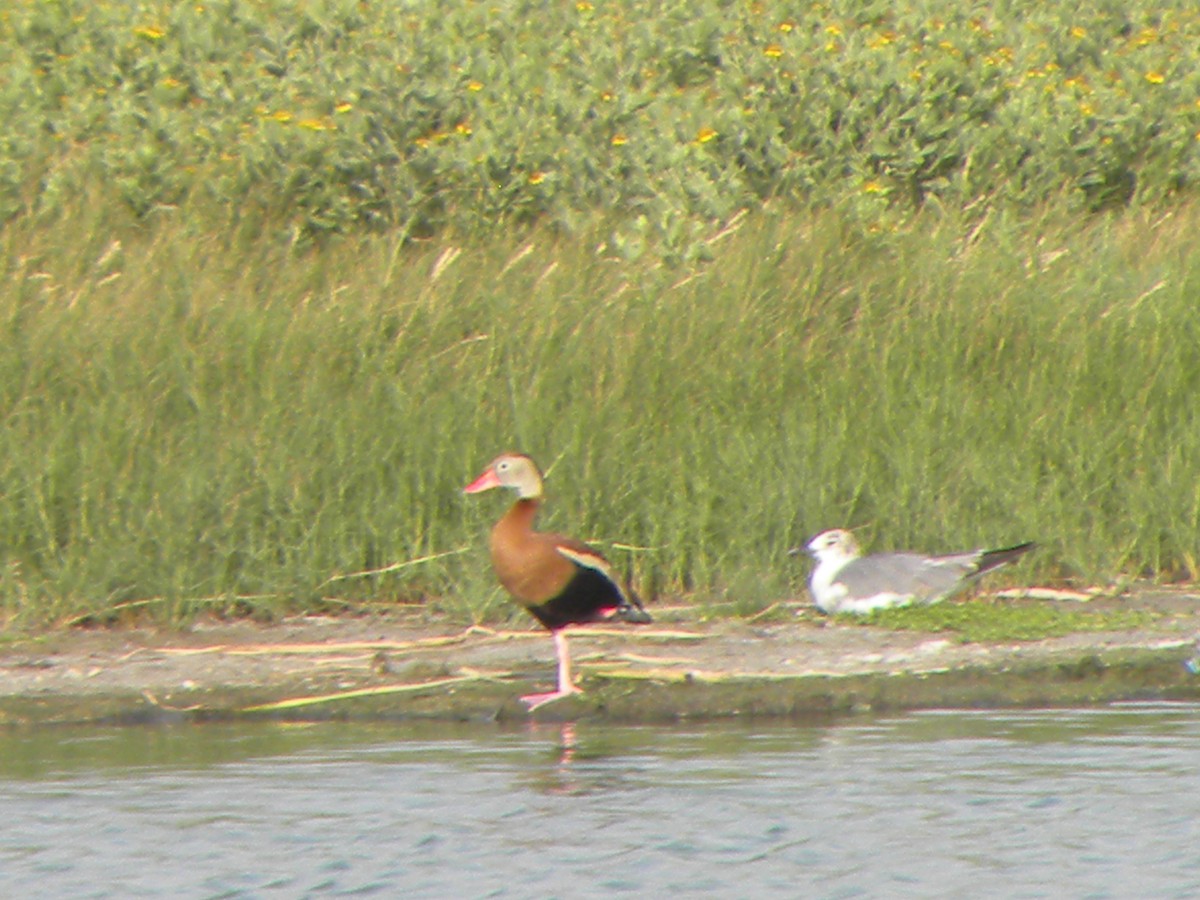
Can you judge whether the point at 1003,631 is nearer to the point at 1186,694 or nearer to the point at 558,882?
the point at 1186,694

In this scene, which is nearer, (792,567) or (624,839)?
A: (624,839)

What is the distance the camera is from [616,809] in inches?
279

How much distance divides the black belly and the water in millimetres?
411

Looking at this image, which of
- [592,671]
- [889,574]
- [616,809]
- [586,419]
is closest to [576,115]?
[586,419]

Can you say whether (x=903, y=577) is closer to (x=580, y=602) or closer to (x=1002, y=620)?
(x=1002, y=620)

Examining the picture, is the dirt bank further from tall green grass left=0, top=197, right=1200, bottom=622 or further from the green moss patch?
tall green grass left=0, top=197, right=1200, bottom=622

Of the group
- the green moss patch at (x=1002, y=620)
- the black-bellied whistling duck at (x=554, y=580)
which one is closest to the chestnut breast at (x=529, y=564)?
the black-bellied whistling duck at (x=554, y=580)

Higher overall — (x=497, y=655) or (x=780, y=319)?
(x=780, y=319)

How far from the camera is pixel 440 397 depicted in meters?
Answer: 10.2

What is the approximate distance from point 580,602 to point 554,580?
0.14 meters

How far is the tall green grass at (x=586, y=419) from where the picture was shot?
376 inches

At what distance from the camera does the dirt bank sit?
8367 mm

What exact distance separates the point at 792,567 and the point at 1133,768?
2.58 metres

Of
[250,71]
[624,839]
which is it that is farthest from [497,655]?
[250,71]
